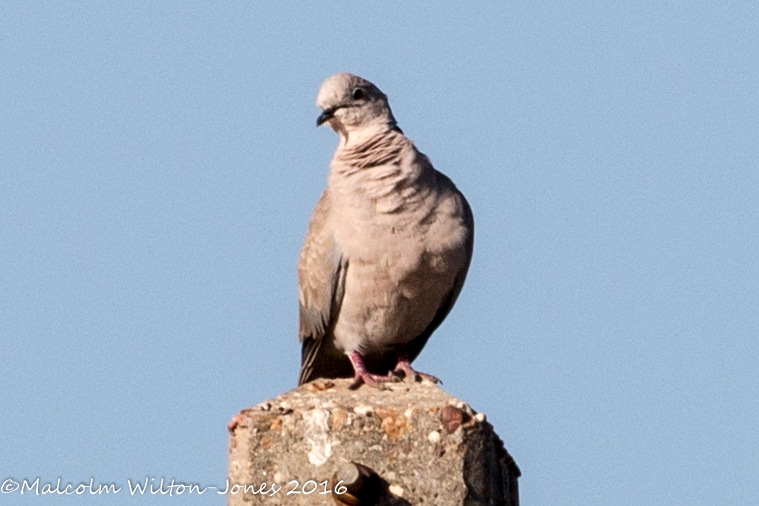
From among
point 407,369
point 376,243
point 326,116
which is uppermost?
point 326,116

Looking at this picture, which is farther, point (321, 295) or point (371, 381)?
point (321, 295)

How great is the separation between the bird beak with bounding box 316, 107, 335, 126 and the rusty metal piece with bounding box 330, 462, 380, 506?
A: 10.9 feet

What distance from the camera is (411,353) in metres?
9.60

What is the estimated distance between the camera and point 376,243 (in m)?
8.63

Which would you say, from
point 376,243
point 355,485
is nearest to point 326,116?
point 376,243

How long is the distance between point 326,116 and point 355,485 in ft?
11.6

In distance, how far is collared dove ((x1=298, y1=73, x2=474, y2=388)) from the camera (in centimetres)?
863

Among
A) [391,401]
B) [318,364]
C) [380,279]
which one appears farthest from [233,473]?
[318,364]

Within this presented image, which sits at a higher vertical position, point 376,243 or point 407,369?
point 376,243

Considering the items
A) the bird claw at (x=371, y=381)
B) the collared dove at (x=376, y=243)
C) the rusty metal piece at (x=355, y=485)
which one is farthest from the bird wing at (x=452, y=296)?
the rusty metal piece at (x=355, y=485)

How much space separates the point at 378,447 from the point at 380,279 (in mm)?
2460

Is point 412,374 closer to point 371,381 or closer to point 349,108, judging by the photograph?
point 371,381

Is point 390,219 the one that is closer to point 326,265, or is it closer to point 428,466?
point 326,265

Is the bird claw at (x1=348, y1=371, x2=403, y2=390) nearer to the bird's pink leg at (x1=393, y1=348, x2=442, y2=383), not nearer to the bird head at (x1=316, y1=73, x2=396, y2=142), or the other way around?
the bird's pink leg at (x1=393, y1=348, x2=442, y2=383)
